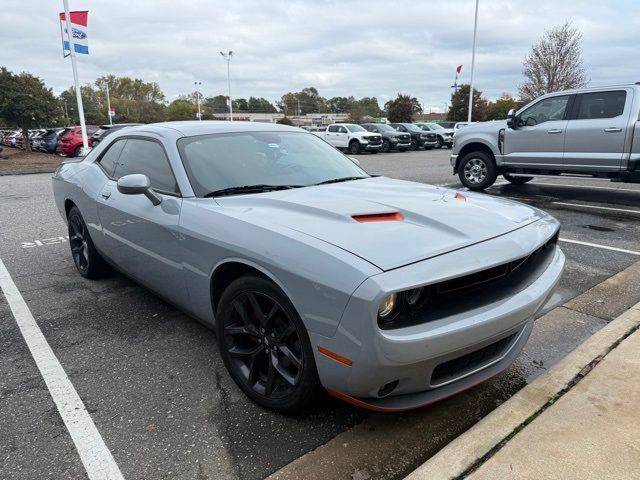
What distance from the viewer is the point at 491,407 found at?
2.60m

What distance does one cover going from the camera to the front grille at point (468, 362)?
7.08 feet

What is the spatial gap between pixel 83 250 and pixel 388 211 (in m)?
3.36

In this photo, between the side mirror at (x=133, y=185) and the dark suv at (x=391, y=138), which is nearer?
the side mirror at (x=133, y=185)

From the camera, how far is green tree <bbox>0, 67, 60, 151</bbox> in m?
20.7

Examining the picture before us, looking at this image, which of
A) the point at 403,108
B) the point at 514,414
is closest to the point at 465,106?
the point at 403,108

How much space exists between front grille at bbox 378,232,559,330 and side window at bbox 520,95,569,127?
728 centimetres

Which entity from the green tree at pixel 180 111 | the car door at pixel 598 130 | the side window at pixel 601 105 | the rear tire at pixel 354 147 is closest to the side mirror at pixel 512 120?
the car door at pixel 598 130

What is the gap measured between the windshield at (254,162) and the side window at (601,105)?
20.9ft

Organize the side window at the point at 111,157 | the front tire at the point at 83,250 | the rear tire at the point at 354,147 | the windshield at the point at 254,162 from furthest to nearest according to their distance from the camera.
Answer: the rear tire at the point at 354,147
the front tire at the point at 83,250
the side window at the point at 111,157
the windshield at the point at 254,162

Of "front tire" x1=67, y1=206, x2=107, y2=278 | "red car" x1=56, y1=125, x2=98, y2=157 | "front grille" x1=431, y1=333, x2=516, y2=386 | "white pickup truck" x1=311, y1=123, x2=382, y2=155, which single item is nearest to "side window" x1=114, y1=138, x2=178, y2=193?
"front tire" x1=67, y1=206, x2=107, y2=278

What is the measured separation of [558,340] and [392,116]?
5738 cm

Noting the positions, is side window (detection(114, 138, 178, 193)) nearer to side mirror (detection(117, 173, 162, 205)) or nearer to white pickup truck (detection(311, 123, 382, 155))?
side mirror (detection(117, 173, 162, 205))

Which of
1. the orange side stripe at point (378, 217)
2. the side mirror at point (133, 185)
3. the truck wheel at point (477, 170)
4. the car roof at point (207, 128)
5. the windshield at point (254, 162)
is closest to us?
the orange side stripe at point (378, 217)

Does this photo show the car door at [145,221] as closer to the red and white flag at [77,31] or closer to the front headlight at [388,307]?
the front headlight at [388,307]
